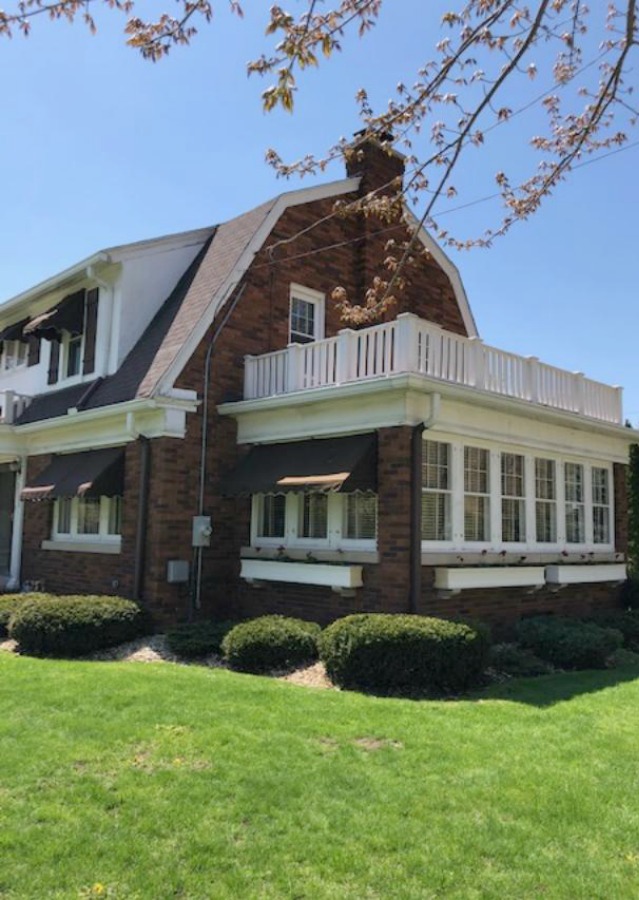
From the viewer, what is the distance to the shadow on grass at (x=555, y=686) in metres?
8.55

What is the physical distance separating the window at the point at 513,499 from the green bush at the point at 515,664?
98.8 inches

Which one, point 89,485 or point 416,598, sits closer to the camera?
point 416,598

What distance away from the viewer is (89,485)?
13430 mm

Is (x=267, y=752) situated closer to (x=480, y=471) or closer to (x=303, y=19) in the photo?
(x=303, y=19)

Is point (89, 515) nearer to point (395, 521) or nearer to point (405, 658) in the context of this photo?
point (395, 521)

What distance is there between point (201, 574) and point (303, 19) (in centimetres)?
952

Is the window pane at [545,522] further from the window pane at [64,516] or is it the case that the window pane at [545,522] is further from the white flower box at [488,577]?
the window pane at [64,516]

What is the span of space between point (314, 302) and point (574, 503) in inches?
255

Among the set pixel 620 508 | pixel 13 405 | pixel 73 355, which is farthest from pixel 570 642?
pixel 13 405

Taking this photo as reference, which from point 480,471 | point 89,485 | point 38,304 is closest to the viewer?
point 480,471

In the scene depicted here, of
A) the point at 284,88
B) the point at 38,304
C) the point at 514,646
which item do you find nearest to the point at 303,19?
the point at 284,88

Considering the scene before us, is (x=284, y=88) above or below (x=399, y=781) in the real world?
above

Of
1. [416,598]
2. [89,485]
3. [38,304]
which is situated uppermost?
[38,304]

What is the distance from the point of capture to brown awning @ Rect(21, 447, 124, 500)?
13.5 metres
